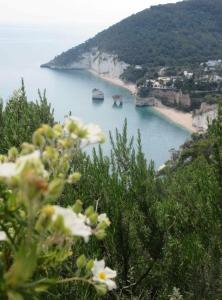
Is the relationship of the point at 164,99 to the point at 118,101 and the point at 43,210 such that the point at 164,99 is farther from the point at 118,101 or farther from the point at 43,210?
the point at 43,210

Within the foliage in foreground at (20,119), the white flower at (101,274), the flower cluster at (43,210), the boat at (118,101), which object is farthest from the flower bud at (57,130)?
the boat at (118,101)

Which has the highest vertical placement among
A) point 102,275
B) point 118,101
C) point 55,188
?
point 55,188

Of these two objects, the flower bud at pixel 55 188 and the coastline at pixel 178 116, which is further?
the coastline at pixel 178 116

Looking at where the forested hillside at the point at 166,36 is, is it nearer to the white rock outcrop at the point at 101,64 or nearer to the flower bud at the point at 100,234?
the white rock outcrop at the point at 101,64

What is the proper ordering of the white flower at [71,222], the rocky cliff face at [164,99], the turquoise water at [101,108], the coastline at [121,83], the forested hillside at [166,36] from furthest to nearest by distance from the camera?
1. the forested hillside at [166,36]
2. the coastline at [121,83]
3. the rocky cliff face at [164,99]
4. the turquoise water at [101,108]
5. the white flower at [71,222]

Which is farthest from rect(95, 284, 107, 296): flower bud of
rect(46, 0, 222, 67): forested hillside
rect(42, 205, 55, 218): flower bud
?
rect(46, 0, 222, 67): forested hillside

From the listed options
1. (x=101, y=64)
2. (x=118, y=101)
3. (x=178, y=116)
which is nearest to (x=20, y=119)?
(x=178, y=116)
